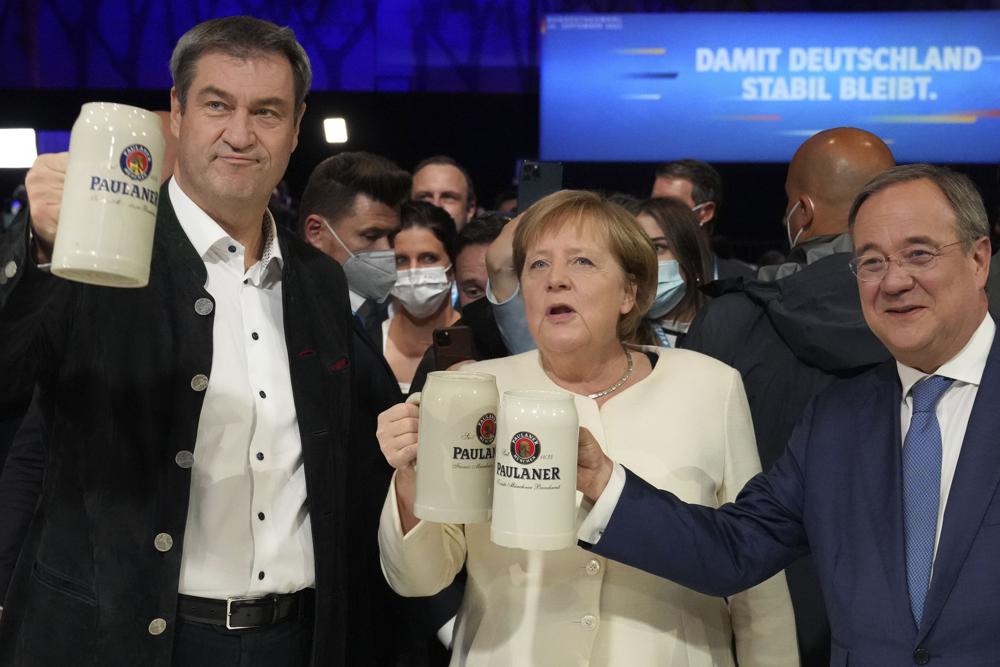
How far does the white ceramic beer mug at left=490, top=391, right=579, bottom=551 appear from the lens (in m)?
1.65

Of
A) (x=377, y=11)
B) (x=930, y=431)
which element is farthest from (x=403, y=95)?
(x=930, y=431)

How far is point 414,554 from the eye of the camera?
2.03 m

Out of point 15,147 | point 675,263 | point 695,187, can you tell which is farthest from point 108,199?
point 695,187

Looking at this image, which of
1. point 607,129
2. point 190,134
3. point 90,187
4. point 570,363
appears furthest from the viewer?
point 607,129

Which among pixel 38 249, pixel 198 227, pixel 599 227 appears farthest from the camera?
pixel 599 227

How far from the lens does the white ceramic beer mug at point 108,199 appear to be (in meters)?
1.46

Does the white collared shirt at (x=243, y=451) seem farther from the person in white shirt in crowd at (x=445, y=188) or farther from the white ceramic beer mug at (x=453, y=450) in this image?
the person in white shirt in crowd at (x=445, y=188)

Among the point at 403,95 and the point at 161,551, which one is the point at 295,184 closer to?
the point at 403,95

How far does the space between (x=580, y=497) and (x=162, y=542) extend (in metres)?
0.77

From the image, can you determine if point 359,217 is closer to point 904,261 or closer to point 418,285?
point 418,285

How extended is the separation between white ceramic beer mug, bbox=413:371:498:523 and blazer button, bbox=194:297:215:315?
499mm

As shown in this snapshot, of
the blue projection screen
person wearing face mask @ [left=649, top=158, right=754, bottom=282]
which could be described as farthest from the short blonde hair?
the blue projection screen

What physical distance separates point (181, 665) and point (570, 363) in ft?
3.06

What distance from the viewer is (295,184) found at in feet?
27.7
